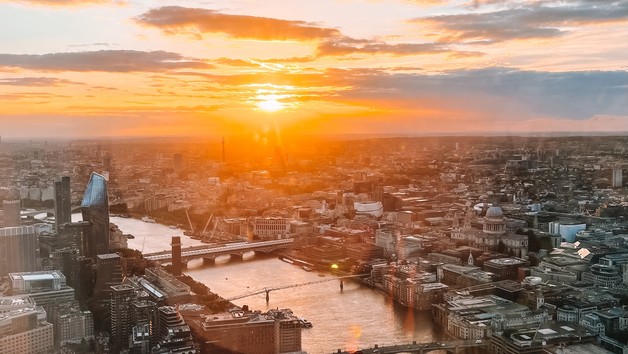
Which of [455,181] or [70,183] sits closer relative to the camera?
[70,183]

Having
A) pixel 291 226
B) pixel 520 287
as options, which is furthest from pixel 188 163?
pixel 520 287

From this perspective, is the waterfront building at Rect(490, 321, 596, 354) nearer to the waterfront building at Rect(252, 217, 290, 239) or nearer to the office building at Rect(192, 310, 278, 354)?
the office building at Rect(192, 310, 278, 354)

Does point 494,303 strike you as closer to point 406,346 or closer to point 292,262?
point 406,346

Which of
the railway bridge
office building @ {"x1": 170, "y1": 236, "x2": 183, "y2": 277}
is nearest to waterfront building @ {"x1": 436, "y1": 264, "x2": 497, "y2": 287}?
the railway bridge

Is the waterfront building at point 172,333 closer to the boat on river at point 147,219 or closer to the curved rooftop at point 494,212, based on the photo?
the curved rooftop at point 494,212

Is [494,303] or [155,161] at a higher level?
[155,161]

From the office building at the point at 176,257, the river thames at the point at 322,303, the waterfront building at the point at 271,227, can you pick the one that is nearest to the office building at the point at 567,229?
the river thames at the point at 322,303

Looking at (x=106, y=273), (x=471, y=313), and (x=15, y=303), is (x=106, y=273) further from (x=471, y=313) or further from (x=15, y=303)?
(x=471, y=313)
